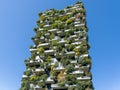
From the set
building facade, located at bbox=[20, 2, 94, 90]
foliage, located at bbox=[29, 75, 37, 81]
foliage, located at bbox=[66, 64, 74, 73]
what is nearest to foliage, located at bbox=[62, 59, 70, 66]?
building facade, located at bbox=[20, 2, 94, 90]

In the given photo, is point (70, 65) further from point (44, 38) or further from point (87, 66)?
point (44, 38)

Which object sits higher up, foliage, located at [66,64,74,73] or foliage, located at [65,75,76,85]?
foliage, located at [66,64,74,73]

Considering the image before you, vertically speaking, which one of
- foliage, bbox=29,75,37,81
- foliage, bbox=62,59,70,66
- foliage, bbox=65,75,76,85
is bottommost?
foliage, bbox=65,75,76,85

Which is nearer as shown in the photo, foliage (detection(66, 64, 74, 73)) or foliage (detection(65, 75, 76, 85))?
foliage (detection(65, 75, 76, 85))

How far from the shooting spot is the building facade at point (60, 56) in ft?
28.0

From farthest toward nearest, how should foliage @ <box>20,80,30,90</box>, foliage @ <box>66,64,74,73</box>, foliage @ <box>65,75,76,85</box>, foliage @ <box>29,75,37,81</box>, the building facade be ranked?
foliage @ <box>29,75,37,81</box>, foliage @ <box>20,80,30,90</box>, foliage @ <box>66,64,74,73</box>, the building facade, foliage @ <box>65,75,76,85</box>

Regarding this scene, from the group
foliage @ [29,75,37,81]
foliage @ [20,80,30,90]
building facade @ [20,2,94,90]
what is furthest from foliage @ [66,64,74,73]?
foliage @ [20,80,30,90]

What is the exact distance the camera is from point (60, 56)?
953 centimetres

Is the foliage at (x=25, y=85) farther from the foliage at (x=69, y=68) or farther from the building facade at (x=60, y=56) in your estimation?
the foliage at (x=69, y=68)

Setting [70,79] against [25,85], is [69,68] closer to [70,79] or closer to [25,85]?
[70,79]

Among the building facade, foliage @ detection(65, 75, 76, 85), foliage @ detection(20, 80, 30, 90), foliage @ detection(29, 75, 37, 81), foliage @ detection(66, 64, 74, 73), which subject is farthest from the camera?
foliage @ detection(29, 75, 37, 81)

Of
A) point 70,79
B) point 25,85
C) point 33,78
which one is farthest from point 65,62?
point 25,85

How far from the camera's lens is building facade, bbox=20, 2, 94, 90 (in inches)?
336

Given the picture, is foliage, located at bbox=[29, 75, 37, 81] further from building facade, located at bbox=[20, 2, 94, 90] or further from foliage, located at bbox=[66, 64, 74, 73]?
foliage, located at bbox=[66, 64, 74, 73]
